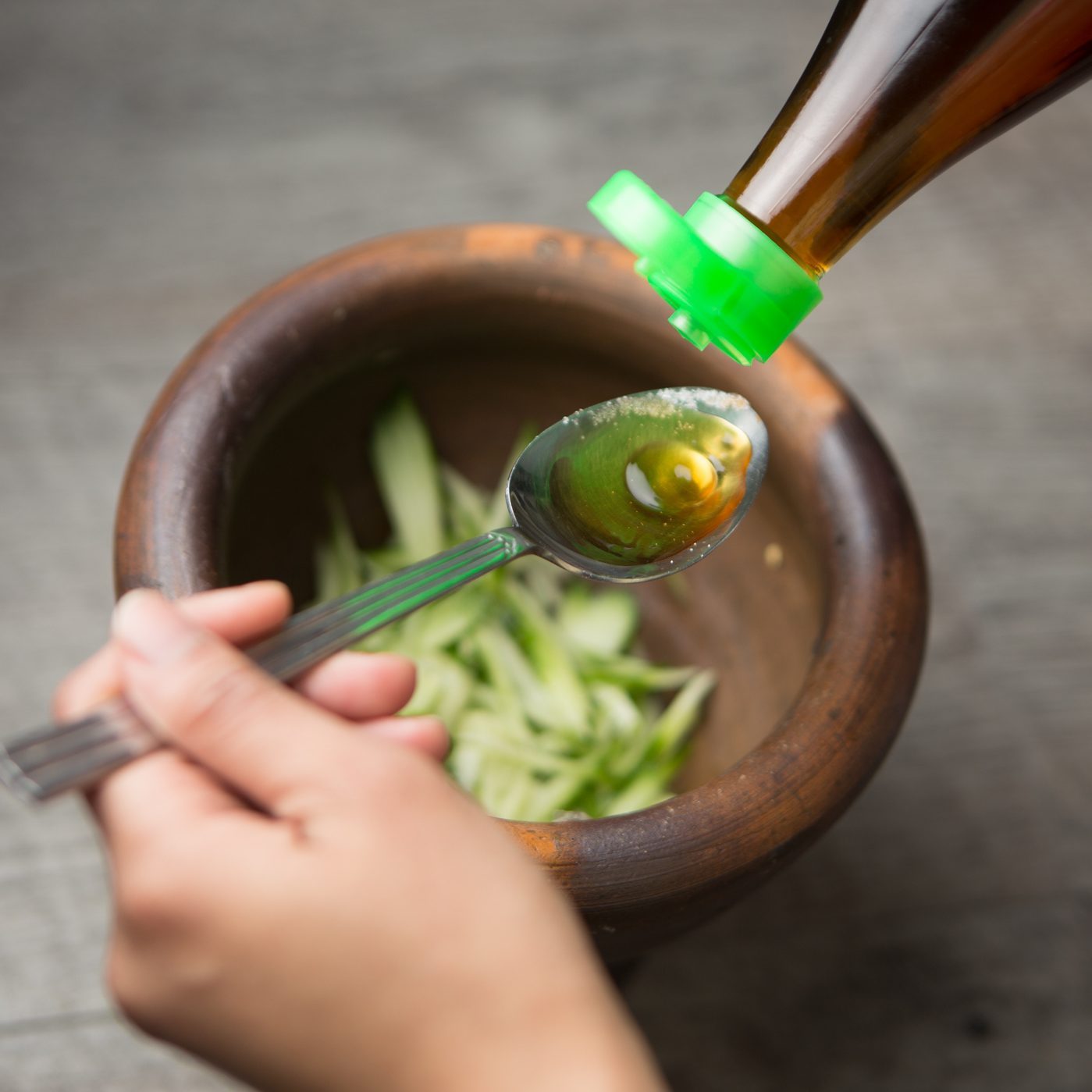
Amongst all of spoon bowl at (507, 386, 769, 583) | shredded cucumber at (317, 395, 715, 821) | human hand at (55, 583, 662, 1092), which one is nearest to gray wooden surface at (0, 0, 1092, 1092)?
shredded cucumber at (317, 395, 715, 821)

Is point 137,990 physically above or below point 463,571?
below

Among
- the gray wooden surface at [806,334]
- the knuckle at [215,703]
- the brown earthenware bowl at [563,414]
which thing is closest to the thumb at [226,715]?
the knuckle at [215,703]

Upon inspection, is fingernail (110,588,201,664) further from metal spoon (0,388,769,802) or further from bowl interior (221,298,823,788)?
bowl interior (221,298,823,788)

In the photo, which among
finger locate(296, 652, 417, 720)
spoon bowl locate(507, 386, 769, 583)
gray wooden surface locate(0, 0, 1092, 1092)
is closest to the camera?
finger locate(296, 652, 417, 720)

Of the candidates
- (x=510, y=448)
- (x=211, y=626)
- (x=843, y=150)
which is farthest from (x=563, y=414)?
(x=211, y=626)

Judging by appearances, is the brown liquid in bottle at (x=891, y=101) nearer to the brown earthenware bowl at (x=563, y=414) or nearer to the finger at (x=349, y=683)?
the brown earthenware bowl at (x=563, y=414)

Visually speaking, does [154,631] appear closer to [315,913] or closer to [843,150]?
[315,913]

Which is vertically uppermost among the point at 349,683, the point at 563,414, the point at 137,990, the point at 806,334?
the point at 806,334
